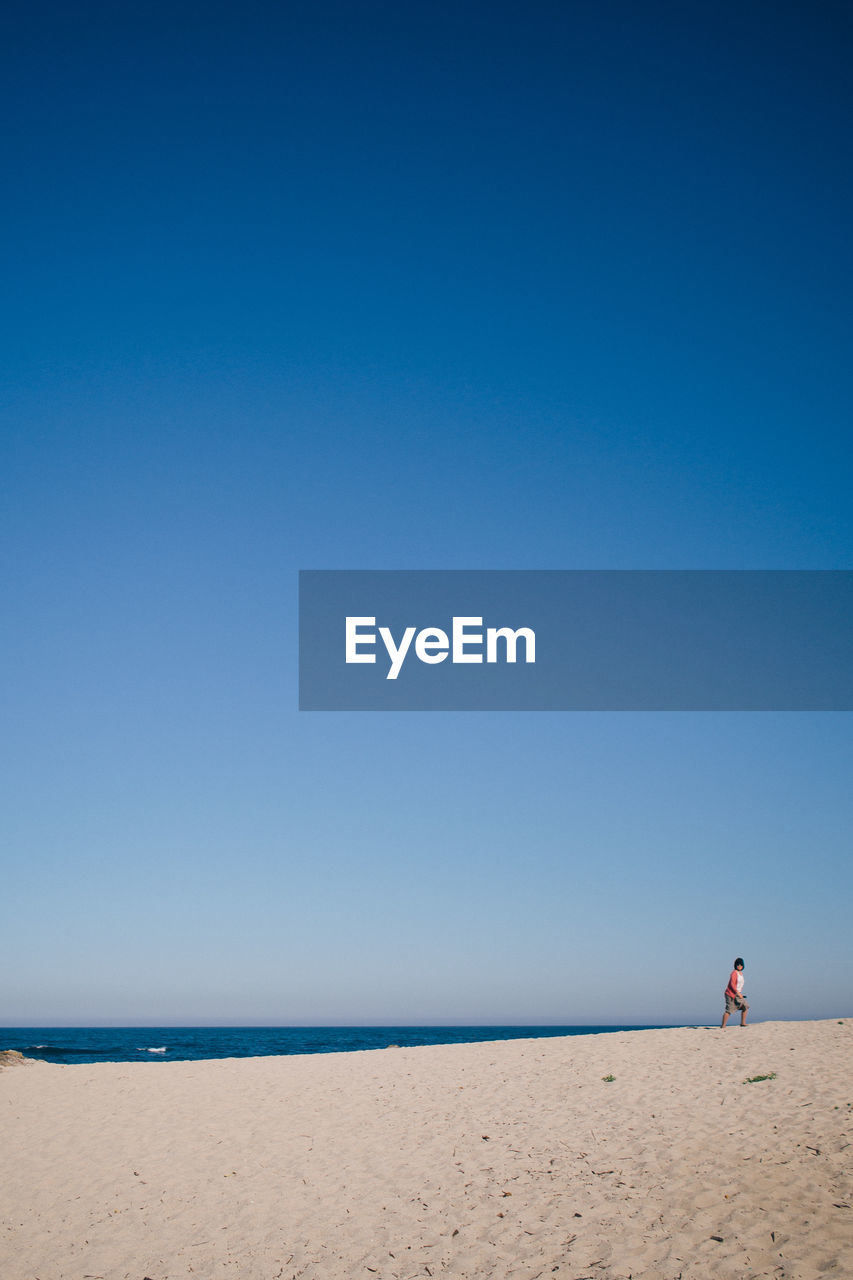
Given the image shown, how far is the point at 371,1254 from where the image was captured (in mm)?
8883

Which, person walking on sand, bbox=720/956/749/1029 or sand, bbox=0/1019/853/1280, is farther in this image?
person walking on sand, bbox=720/956/749/1029

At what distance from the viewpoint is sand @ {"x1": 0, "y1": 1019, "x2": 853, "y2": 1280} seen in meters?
8.41

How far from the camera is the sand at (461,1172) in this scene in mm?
8406

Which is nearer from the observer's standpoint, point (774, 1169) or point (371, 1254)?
point (371, 1254)

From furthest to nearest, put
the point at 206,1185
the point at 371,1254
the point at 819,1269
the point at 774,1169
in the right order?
1. the point at 206,1185
2. the point at 774,1169
3. the point at 371,1254
4. the point at 819,1269

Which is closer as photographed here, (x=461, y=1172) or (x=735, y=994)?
(x=461, y=1172)

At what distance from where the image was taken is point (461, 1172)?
10.9 meters

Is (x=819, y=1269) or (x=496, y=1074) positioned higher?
(x=819, y=1269)

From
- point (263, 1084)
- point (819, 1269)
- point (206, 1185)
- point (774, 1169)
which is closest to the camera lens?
point (819, 1269)

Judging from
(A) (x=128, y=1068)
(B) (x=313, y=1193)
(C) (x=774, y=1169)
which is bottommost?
(A) (x=128, y=1068)

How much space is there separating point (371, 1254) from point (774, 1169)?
4.87 metres

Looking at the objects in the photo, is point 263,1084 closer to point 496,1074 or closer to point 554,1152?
point 496,1074

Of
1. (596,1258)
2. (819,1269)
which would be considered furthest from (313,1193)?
(819,1269)

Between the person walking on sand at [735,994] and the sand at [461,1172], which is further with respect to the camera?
the person walking on sand at [735,994]
